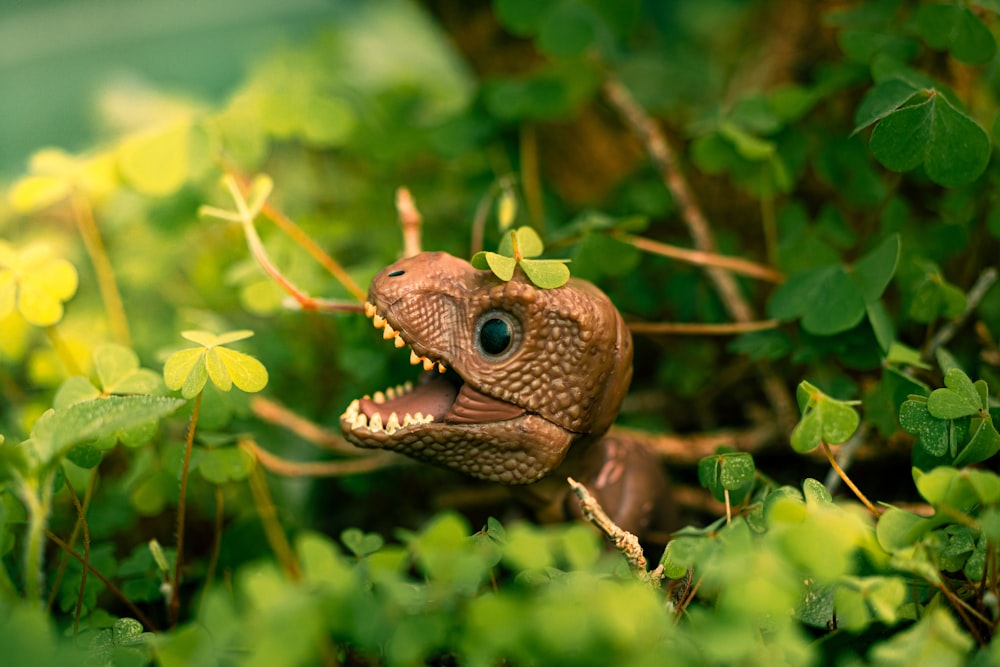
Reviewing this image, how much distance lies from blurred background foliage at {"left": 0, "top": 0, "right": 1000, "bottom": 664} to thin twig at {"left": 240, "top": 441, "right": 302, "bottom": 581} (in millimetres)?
38

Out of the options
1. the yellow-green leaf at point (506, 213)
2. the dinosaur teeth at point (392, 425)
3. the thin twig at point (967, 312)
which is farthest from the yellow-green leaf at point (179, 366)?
the thin twig at point (967, 312)

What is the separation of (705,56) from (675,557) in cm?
175

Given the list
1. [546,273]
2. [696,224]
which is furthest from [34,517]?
[696,224]

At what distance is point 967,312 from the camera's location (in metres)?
1.23

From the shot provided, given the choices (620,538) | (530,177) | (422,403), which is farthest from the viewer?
(530,177)

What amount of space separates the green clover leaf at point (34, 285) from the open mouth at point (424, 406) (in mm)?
499

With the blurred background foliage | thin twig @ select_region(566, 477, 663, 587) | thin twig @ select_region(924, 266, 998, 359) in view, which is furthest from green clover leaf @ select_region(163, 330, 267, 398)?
thin twig @ select_region(924, 266, 998, 359)

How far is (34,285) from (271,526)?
0.50 meters

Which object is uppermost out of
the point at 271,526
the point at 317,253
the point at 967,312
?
the point at 317,253

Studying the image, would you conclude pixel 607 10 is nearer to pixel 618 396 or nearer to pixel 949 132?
pixel 949 132

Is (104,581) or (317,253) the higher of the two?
(317,253)

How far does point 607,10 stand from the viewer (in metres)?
1.50

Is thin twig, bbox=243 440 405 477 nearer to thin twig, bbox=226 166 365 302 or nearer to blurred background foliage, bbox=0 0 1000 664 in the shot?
blurred background foliage, bbox=0 0 1000 664

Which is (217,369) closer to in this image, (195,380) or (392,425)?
(195,380)
